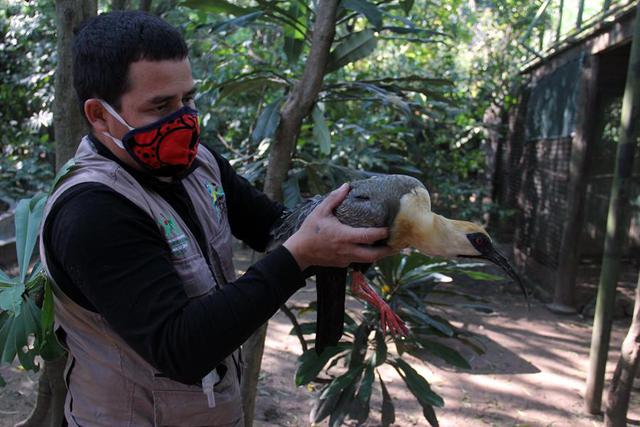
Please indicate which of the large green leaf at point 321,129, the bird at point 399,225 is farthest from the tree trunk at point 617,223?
the bird at point 399,225

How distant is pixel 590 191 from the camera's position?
6.85m

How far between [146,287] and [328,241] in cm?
41

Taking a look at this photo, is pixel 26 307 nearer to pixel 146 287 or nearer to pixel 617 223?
pixel 146 287

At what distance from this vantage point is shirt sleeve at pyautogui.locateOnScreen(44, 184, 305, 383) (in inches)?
44.2

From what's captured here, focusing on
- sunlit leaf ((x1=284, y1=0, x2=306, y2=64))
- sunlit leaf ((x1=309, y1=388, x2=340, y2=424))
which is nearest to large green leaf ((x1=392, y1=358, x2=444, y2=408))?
sunlit leaf ((x1=309, y1=388, x2=340, y2=424))

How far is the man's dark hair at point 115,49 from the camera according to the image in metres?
1.24

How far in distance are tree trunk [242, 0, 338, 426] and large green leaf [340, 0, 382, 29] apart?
67 mm

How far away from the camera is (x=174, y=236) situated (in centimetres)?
133

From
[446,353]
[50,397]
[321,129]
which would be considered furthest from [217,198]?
[446,353]

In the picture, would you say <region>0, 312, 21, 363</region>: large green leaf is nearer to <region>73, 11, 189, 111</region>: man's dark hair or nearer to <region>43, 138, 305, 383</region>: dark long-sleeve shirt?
<region>43, 138, 305, 383</region>: dark long-sleeve shirt

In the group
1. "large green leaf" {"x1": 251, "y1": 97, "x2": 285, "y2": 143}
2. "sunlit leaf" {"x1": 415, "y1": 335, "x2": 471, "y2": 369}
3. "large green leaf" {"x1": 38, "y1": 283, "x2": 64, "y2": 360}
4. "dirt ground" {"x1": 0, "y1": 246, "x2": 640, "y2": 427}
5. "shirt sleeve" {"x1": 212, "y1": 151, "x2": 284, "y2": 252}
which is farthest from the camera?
"dirt ground" {"x1": 0, "y1": 246, "x2": 640, "y2": 427}

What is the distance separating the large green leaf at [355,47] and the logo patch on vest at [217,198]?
143cm

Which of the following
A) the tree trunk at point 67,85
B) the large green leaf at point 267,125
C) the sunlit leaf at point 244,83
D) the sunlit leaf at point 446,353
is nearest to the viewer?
the tree trunk at point 67,85

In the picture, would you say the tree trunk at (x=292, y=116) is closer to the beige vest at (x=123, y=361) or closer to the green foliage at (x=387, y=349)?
the green foliage at (x=387, y=349)
